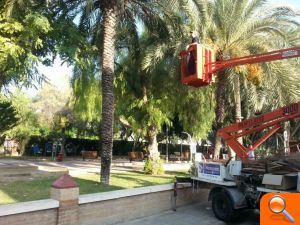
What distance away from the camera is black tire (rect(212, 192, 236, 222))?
11.0 m

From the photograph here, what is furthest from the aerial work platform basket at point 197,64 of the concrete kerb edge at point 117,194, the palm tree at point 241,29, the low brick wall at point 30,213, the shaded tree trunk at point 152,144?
the shaded tree trunk at point 152,144

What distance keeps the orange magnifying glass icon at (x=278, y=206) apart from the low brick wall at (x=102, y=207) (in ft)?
17.9

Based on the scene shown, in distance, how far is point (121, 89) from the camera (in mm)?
20891

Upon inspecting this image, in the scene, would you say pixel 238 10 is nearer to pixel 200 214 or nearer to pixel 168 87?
pixel 168 87

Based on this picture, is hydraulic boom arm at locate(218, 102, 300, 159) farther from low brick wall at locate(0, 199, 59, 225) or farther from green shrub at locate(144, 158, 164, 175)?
green shrub at locate(144, 158, 164, 175)

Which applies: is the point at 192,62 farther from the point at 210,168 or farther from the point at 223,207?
the point at 223,207

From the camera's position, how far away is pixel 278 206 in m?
3.97

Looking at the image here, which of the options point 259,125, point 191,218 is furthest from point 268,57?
point 191,218

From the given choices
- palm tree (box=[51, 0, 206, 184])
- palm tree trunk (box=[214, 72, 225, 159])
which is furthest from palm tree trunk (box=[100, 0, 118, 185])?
palm tree trunk (box=[214, 72, 225, 159])

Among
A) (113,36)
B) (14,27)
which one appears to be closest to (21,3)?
(14,27)

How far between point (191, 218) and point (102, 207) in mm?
2762

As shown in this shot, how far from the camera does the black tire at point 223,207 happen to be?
11006 mm

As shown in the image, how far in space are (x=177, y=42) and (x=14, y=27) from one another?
700 centimetres

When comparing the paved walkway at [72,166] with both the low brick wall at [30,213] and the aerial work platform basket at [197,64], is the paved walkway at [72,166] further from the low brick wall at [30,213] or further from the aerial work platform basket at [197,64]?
the aerial work platform basket at [197,64]
